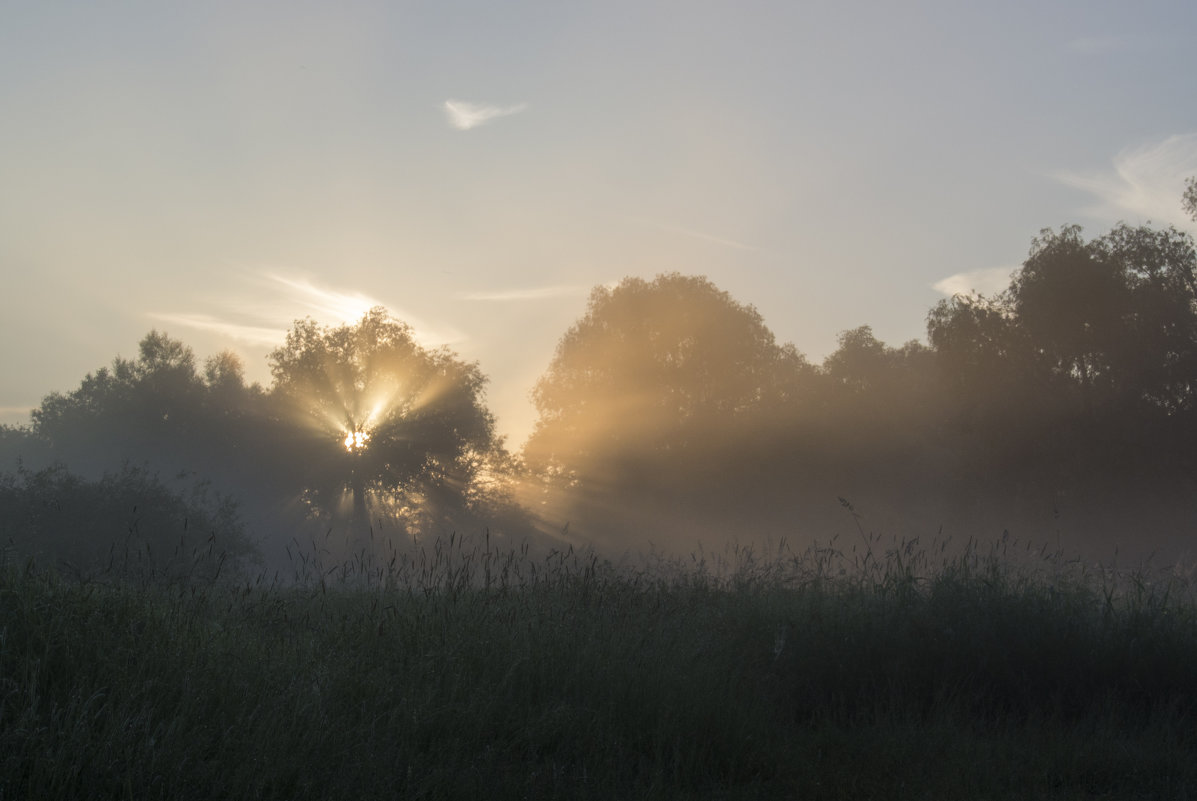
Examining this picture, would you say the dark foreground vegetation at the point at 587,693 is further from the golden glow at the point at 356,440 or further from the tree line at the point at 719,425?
the golden glow at the point at 356,440

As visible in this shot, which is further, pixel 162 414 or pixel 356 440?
pixel 162 414

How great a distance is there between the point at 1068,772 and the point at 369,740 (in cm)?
436

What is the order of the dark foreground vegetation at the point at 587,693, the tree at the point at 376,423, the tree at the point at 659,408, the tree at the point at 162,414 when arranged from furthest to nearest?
1. the tree at the point at 162,414
2. the tree at the point at 376,423
3. the tree at the point at 659,408
4. the dark foreground vegetation at the point at 587,693

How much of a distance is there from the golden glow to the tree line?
4.0 inches

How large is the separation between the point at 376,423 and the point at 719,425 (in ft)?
57.3

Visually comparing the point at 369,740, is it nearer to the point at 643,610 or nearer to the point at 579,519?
the point at 643,610

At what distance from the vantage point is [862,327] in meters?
41.0

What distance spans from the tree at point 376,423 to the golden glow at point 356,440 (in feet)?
0.17

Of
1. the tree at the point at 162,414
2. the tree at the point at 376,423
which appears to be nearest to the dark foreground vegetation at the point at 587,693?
the tree at the point at 376,423

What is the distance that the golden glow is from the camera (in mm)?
40750

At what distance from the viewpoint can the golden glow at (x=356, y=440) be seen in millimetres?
40750

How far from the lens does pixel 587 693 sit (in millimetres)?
5398

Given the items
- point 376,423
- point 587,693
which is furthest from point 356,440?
point 587,693

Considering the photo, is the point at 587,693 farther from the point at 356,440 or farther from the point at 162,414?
the point at 162,414
